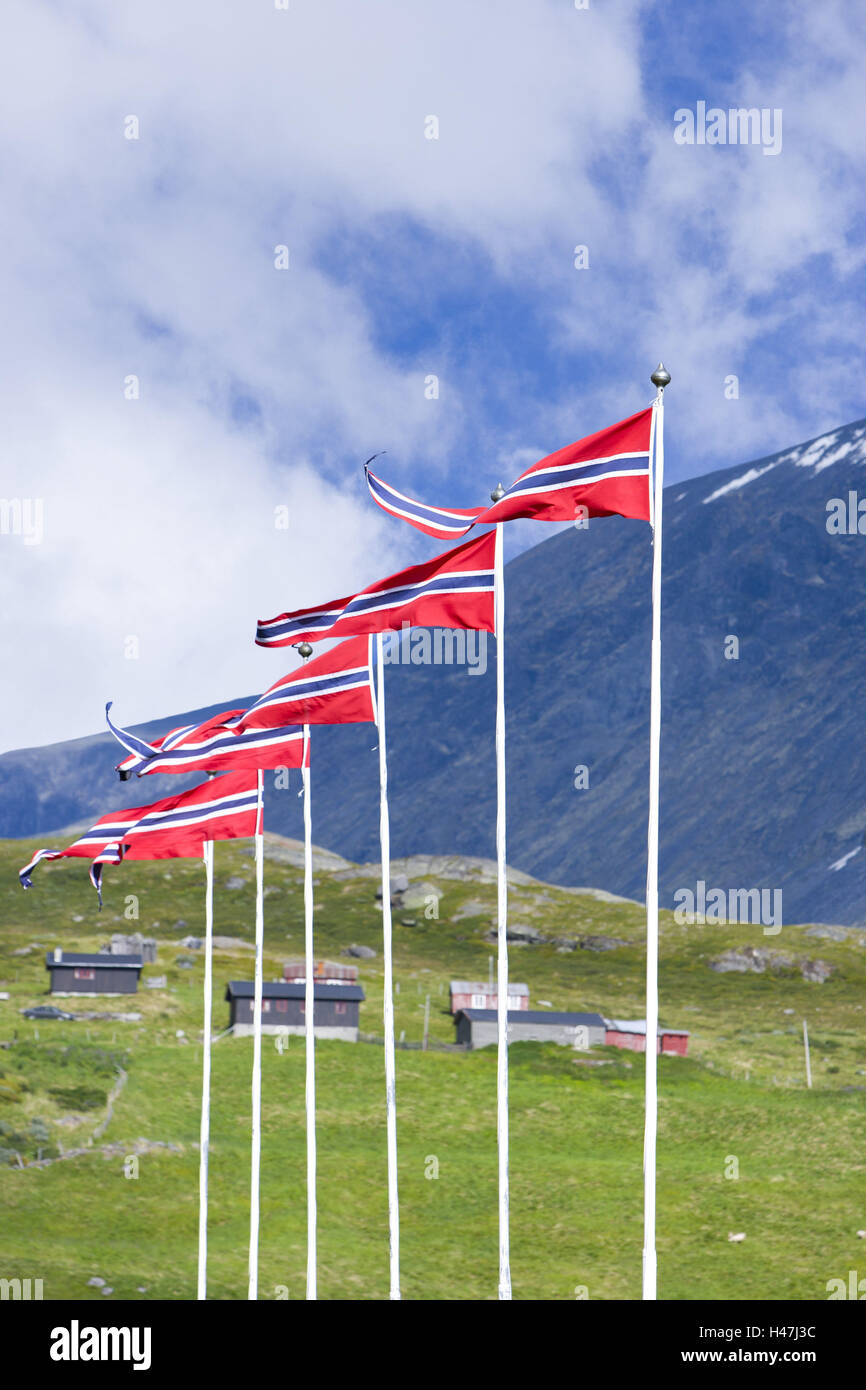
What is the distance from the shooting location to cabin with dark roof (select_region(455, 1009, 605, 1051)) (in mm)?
105375

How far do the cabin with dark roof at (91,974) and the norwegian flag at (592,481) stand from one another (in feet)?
312

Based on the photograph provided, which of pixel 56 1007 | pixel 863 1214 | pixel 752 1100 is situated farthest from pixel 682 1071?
pixel 56 1007

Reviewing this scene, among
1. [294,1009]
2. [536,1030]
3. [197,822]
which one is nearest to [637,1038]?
[536,1030]

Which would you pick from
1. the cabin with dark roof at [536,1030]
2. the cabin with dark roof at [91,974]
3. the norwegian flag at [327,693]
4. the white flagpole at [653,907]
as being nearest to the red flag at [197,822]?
the norwegian flag at [327,693]

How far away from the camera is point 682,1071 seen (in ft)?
326

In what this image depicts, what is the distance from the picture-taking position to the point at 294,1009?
108062mm

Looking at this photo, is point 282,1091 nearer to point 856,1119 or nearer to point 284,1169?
point 284,1169

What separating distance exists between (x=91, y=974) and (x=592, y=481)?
317ft

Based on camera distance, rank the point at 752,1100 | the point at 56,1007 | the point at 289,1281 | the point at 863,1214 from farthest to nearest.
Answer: the point at 56,1007 → the point at 752,1100 → the point at 863,1214 → the point at 289,1281

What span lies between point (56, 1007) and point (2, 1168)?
1656 inches

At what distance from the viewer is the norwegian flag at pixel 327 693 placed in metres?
33.6

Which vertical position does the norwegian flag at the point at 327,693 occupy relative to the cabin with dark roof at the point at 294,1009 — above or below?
below

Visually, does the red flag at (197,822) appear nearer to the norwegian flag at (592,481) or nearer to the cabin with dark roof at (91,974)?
the norwegian flag at (592,481)

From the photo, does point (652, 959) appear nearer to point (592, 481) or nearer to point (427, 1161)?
point (592, 481)
